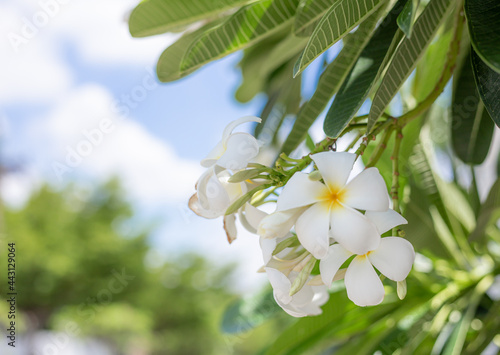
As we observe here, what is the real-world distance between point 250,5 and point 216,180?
0.63 feet

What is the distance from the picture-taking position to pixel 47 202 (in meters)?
9.82

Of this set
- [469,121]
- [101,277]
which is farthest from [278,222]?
[101,277]

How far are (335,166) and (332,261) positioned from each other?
0.20 feet

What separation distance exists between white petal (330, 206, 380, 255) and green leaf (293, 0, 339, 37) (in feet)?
0.62

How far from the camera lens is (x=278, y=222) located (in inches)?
11.5

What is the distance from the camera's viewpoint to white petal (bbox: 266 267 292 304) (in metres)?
0.31

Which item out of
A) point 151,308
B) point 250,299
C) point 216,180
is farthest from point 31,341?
point 216,180

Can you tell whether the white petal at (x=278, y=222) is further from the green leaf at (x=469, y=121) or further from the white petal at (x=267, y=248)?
the green leaf at (x=469, y=121)

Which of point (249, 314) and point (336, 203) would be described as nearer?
point (336, 203)

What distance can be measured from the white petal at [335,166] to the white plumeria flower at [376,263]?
0.03 metres

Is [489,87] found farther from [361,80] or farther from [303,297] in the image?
[303,297]

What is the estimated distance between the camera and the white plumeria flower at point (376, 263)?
292 millimetres

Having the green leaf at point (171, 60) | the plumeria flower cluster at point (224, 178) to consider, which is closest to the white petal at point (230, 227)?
the plumeria flower cluster at point (224, 178)

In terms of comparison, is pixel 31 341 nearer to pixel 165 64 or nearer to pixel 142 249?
pixel 142 249
